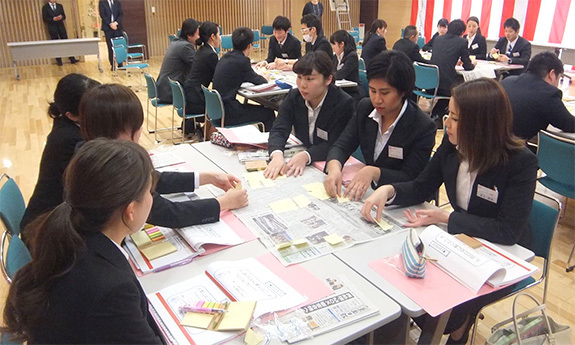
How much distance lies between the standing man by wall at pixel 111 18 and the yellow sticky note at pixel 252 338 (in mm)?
9325

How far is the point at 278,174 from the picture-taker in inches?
86.7

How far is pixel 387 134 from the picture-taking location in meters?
2.28

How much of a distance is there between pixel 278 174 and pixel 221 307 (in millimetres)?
1035

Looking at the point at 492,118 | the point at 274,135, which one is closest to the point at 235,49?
the point at 274,135

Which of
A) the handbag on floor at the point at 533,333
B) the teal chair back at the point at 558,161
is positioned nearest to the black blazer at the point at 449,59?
the teal chair back at the point at 558,161

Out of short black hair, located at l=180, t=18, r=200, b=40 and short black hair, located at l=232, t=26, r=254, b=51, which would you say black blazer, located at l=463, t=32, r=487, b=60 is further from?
short black hair, located at l=180, t=18, r=200, b=40

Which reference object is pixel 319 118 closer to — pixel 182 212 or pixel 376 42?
pixel 182 212

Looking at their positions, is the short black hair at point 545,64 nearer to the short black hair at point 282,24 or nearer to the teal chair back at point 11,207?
the short black hair at point 282,24

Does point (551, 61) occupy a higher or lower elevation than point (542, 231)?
higher

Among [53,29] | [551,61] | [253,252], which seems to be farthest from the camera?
[53,29]

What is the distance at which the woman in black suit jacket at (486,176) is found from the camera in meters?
1.63

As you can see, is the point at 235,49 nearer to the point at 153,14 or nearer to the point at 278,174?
the point at 278,174

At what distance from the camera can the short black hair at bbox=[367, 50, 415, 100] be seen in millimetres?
2102

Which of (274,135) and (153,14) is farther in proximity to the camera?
(153,14)
